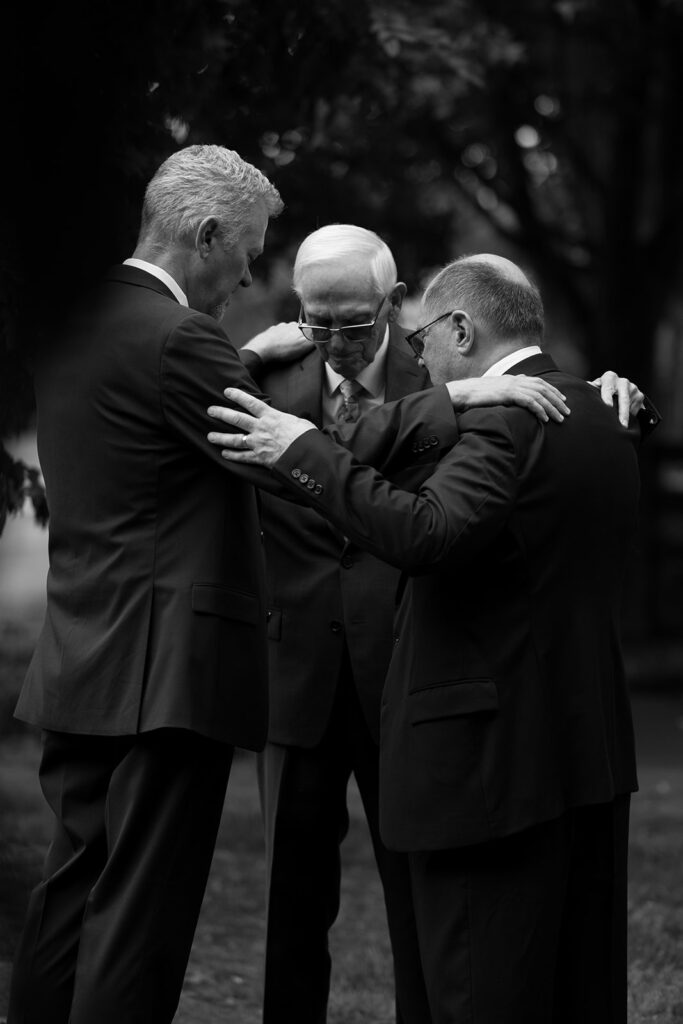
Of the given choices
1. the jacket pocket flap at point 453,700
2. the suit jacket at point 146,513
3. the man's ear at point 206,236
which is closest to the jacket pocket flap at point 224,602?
the suit jacket at point 146,513

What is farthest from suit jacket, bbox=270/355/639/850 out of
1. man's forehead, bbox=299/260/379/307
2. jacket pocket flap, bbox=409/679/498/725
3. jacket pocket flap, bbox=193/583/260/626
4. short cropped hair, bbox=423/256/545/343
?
man's forehead, bbox=299/260/379/307

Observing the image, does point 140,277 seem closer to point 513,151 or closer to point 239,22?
point 239,22

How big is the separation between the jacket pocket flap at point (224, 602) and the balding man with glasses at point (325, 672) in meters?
0.54

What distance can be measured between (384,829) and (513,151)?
9.92 metres

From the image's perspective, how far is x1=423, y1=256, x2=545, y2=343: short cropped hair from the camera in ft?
10.4

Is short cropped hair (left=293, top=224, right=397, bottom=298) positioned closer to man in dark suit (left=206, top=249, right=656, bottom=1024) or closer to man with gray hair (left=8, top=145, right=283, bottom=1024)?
man with gray hair (left=8, top=145, right=283, bottom=1024)

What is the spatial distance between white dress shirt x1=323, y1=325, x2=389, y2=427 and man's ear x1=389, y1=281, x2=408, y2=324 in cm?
5

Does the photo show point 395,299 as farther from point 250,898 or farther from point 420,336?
point 250,898

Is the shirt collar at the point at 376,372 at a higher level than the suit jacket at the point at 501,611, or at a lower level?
higher

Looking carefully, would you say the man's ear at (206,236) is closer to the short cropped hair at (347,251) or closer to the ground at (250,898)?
the short cropped hair at (347,251)

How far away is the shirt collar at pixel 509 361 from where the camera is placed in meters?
Answer: 3.17

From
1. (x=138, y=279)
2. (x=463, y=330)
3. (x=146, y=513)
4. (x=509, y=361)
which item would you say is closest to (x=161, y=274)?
(x=138, y=279)

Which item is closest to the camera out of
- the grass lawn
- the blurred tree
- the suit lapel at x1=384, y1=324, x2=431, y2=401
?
the blurred tree

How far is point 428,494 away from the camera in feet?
9.73
